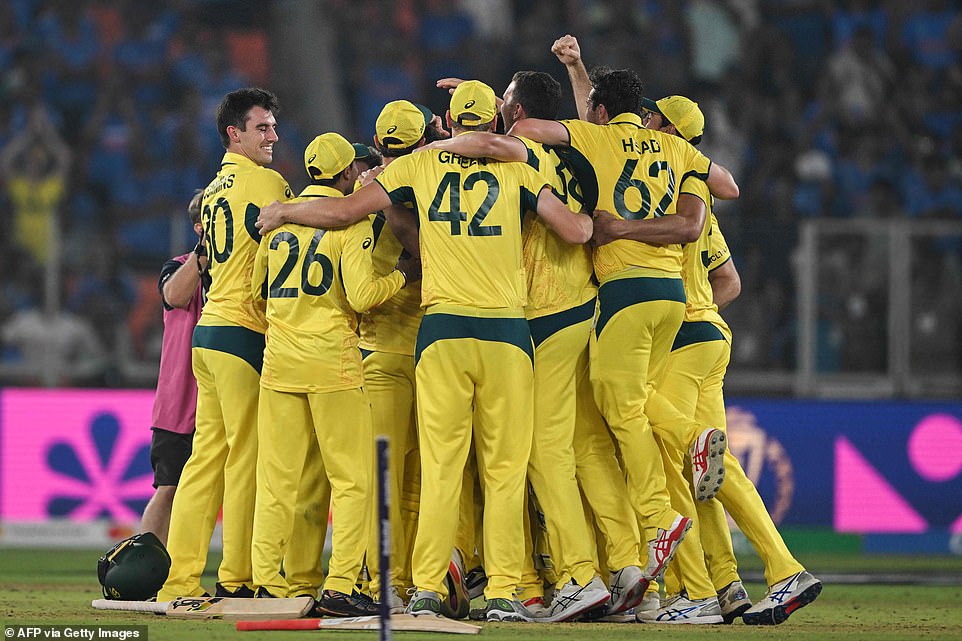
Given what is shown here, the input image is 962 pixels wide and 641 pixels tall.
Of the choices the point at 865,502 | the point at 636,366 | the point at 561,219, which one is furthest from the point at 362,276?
the point at 865,502

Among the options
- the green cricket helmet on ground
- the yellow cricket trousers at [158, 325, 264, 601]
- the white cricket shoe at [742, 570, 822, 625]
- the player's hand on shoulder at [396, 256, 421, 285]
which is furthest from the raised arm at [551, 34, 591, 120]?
the green cricket helmet on ground

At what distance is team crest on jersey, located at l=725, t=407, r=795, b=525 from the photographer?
13.4 m

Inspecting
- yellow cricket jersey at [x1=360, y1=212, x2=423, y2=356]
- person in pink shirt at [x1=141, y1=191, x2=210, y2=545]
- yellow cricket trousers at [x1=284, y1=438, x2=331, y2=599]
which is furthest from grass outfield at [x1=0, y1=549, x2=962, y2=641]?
yellow cricket jersey at [x1=360, y1=212, x2=423, y2=356]

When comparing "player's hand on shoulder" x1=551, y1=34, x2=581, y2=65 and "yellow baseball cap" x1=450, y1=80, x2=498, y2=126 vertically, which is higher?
"player's hand on shoulder" x1=551, y1=34, x2=581, y2=65

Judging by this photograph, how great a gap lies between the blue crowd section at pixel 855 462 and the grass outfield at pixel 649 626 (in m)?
0.94

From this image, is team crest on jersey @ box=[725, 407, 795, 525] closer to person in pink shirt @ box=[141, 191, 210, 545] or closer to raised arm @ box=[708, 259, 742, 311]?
raised arm @ box=[708, 259, 742, 311]

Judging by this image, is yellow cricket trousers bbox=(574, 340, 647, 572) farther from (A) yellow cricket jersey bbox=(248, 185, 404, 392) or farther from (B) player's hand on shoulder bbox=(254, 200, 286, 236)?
(B) player's hand on shoulder bbox=(254, 200, 286, 236)

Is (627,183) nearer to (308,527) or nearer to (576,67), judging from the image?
(576,67)

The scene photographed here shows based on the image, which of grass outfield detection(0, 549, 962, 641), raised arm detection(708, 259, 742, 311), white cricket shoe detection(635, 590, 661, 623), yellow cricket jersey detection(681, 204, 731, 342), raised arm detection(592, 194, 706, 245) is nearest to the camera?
grass outfield detection(0, 549, 962, 641)

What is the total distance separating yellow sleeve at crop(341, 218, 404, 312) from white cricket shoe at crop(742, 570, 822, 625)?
2689 millimetres

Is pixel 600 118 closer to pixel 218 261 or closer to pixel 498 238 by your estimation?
pixel 498 238

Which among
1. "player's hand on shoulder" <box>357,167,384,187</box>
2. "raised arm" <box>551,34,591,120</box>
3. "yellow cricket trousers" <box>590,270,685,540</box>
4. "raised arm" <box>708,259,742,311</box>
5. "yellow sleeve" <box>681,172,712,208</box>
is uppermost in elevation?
"raised arm" <box>551,34,591,120</box>

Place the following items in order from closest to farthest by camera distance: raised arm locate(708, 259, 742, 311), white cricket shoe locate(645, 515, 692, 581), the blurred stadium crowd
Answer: white cricket shoe locate(645, 515, 692, 581), raised arm locate(708, 259, 742, 311), the blurred stadium crowd

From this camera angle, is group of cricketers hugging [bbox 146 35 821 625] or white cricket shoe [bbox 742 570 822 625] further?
white cricket shoe [bbox 742 570 822 625]
